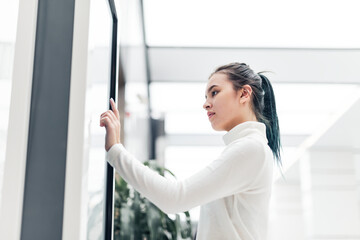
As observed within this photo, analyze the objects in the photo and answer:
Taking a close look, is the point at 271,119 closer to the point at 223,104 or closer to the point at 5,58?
the point at 223,104

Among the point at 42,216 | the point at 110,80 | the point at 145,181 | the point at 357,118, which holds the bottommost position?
the point at 42,216

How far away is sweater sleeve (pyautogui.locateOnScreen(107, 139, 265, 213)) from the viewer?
0.95 metres

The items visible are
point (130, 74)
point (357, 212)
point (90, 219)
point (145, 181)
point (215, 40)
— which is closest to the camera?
point (90, 219)

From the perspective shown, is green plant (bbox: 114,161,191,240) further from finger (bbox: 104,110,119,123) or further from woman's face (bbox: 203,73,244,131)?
finger (bbox: 104,110,119,123)

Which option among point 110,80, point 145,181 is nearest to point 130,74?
point 110,80

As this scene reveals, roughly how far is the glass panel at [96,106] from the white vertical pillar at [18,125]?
9cm

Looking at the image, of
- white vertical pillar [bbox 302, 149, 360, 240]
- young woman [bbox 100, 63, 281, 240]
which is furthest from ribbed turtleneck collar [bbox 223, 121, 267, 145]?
white vertical pillar [bbox 302, 149, 360, 240]

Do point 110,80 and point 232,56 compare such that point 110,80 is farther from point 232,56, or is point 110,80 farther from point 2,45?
point 232,56

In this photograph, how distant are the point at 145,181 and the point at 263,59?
3.14 metres

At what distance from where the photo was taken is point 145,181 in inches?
37.3

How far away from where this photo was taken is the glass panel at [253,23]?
3238 millimetres

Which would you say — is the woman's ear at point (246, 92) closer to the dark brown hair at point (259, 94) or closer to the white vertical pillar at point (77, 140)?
the dark brown hair at point (259, 94)

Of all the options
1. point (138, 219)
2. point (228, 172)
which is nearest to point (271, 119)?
point (228, 172)

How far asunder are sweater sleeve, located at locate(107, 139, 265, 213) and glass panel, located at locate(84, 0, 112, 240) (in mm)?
53
